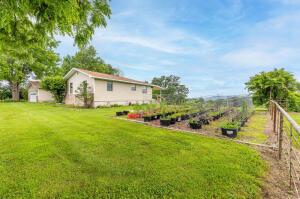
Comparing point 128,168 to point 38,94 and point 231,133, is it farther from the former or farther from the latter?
point 38,94

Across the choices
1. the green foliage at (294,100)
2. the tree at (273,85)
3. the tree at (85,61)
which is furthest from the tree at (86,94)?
the tree at (85,61)

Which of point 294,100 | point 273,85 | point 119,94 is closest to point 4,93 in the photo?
point 119,94

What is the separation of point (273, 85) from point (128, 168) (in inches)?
455

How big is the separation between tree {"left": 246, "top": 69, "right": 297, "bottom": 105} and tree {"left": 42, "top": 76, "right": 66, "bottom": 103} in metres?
18.0

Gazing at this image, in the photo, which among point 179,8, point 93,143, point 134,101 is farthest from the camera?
point 134,101

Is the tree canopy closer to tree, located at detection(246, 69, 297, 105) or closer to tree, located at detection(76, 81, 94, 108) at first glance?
tree, located at detection(76, 81, 94, 108)

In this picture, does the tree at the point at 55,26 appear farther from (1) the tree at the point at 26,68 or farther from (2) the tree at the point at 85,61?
(2) the tree at the point at 85,61

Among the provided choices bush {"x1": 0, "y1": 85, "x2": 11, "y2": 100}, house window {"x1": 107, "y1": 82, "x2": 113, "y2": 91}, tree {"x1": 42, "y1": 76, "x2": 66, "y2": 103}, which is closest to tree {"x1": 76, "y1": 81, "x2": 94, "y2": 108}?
house window {"x1": 107, "y1": 82, "x2": 113, "y2": 91}

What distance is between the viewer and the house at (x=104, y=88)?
13824 millimetres

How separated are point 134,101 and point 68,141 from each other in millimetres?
14143

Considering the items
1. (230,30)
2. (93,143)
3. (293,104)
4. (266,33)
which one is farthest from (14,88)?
(293,104)

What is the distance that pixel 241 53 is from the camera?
44.7 ft

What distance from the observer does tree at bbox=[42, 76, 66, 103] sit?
15828mm

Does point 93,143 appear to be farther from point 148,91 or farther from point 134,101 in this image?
→ point 148,91
